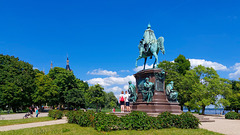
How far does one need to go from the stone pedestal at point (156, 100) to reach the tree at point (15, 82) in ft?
95.8

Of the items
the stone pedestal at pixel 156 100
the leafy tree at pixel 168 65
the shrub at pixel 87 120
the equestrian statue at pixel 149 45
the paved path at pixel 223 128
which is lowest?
the paved path at pixel 223 128

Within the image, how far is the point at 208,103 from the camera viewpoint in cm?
3036

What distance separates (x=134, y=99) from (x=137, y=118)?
6.93 metres

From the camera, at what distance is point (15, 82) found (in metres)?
37.7

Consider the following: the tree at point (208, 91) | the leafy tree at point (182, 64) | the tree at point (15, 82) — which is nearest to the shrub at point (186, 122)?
the tree at point (208, 91)

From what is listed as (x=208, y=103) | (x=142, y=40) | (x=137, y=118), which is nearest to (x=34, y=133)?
(x=137, y=118)

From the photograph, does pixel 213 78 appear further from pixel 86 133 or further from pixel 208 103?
pixel 86 133

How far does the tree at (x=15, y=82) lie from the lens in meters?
36.2

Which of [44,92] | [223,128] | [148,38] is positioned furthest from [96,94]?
[223,128]

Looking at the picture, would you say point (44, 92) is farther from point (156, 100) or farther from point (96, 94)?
point (156, 100)

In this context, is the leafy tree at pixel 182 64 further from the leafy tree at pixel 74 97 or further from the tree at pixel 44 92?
the tree at pixel 44 92

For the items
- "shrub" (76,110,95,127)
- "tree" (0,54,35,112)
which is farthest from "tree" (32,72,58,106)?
"shrub" (76,110,95,127)

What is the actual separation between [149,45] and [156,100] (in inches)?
219

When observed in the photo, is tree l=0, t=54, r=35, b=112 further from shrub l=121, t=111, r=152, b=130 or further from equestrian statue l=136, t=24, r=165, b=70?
shrub l=121, t=111, r=152, b=130
